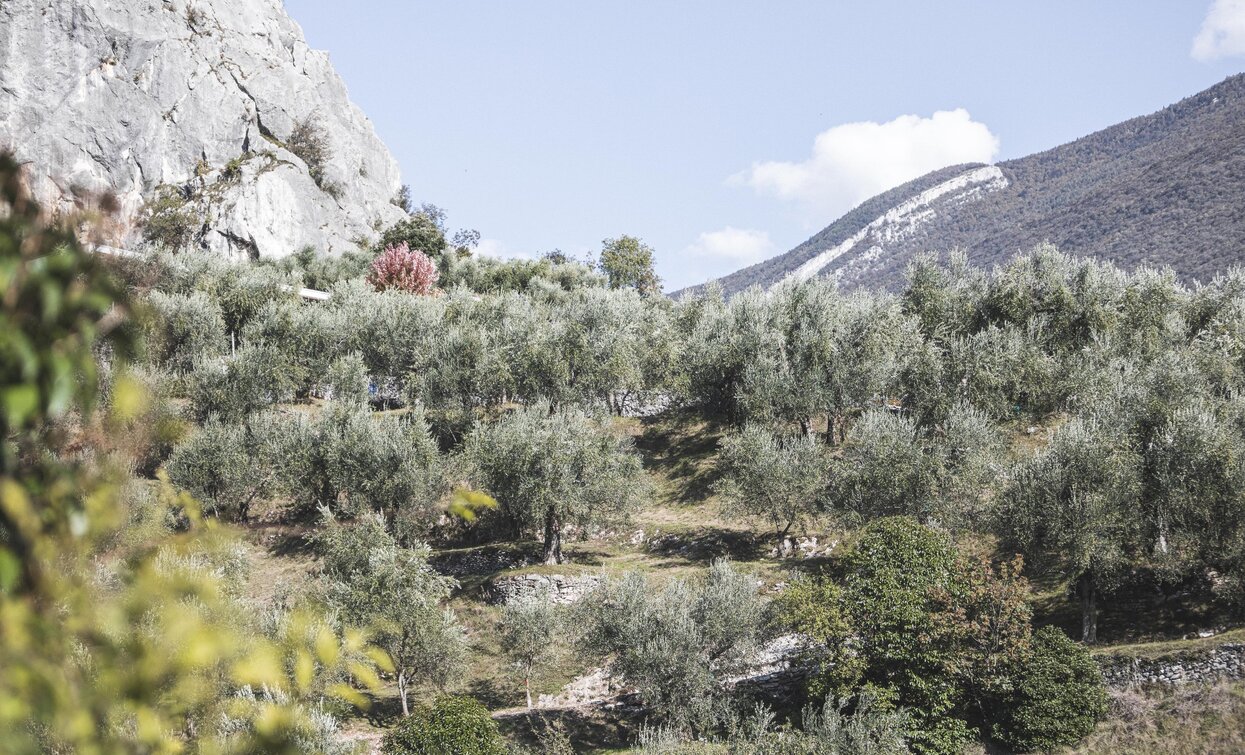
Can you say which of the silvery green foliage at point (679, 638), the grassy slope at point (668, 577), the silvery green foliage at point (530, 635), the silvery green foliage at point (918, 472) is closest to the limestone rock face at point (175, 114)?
the grassy slope at point (668, 577)

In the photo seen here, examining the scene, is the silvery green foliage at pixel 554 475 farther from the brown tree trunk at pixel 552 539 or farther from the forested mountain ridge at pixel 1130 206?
the forested mountain ridge at pixel 1130 206

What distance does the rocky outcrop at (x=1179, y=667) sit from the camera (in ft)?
77.7

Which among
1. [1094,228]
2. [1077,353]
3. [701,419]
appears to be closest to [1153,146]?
[1094,228]

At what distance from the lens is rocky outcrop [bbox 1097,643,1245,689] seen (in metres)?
23.7

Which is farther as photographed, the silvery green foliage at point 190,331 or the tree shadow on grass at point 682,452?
the silvery green foliage at point 190,331

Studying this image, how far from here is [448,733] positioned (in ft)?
77.9

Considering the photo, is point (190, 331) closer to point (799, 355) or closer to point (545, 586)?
point (545, 586)

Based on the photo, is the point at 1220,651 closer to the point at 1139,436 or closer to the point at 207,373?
the point at 1139,436

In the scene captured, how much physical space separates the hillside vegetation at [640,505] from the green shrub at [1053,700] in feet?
0.37

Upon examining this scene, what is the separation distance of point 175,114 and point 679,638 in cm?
10167

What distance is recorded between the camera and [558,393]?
51562 millimetres

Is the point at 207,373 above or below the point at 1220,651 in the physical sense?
above

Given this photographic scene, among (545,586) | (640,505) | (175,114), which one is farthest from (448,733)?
(175,114)

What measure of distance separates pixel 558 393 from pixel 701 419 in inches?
453
